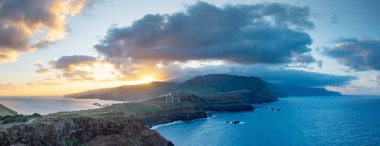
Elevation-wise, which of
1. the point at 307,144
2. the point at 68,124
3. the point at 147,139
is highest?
the point at 68,124

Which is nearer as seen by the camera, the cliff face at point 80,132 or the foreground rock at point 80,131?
the cliff face at point 80,132

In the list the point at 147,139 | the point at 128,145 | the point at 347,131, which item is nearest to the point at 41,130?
the point at 128,145

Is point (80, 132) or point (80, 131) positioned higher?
point (80, 131)

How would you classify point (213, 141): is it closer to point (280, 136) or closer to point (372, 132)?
point (280, 136)

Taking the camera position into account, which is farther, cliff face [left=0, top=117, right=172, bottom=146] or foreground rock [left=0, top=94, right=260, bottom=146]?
foreground rock [left=0, top=94, right=260, bottom=146]

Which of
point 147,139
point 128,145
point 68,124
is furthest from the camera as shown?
point 147,139

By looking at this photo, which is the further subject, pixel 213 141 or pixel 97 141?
pixel 213 141

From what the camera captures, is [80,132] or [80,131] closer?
[80,132]

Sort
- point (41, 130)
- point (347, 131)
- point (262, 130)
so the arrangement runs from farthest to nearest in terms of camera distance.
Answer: point (262, 130) < point (347, 131) < point (41, 130)
